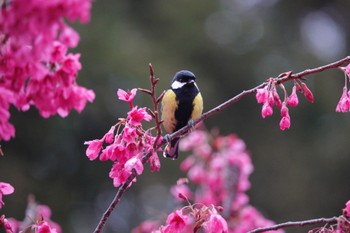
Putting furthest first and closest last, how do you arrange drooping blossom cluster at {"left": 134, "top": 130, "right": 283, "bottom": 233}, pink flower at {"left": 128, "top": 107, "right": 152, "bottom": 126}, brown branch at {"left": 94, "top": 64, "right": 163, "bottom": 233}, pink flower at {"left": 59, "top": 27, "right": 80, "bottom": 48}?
drooping blossom cluster at {"left": 134, "top": 130, "right": 283, "bottom": 233}
pink flower at {"left": 128, "top": 107, "right": 152, "bottom": 126}
brown branch at {"left": 94, "top": 64, "right": 163, "bottom": 233}
pink flower at {"left": 59, "top": 27, "right": 80, "bottom": 48}

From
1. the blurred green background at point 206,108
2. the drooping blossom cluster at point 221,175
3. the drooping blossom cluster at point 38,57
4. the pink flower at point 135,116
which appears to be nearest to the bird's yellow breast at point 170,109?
the drooping blossom cluster at point 221,175

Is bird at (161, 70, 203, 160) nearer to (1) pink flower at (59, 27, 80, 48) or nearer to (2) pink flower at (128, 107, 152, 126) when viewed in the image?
(2) pink flower at (128, 107, 152, 126)

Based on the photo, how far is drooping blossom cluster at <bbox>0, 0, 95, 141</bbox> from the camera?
1576mm

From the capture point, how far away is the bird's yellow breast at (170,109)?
12.3 feet

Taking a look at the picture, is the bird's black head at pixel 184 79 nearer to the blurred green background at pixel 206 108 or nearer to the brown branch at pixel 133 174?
the brown branch at pixel 133 174

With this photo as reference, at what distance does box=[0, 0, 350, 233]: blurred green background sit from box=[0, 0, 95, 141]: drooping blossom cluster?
27.0 ft

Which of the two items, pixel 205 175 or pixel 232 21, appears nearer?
pixel 205 175

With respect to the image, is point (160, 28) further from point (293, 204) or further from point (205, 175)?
point (205, 175)

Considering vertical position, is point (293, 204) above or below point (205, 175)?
below

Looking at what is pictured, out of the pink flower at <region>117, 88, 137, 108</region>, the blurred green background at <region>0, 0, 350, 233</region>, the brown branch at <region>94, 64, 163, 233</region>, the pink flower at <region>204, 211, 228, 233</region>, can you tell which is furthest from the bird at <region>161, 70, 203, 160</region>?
the blurred green background at <region>0, 0, 350, 233</region>

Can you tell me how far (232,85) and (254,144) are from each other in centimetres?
138

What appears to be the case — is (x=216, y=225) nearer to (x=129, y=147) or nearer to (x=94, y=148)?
(x=129, y=147)

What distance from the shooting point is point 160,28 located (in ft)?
46.1

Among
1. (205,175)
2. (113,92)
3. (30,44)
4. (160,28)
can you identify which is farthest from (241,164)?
(160,28)
